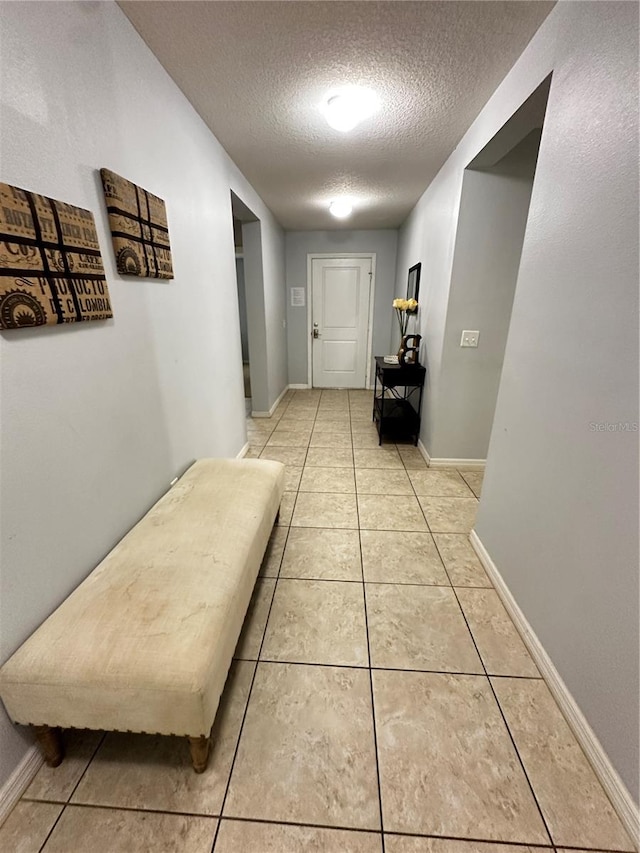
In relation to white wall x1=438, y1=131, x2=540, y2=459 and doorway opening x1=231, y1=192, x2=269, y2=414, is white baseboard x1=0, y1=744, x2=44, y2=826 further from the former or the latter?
doorway opening x1=231, y1=192, x2=269, y2=414

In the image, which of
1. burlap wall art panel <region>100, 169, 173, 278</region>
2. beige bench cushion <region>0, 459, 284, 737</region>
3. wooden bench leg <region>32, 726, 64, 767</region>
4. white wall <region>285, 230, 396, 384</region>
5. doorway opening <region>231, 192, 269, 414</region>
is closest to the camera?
beige bench cushion <region>0, 459, 284, 737</region>

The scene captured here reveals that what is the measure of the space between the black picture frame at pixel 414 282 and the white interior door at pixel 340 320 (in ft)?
4.15

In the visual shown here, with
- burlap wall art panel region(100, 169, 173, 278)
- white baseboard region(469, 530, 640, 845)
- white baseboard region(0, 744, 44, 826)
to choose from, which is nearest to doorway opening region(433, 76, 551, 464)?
white baseboard region(469, 530, 640, 845)

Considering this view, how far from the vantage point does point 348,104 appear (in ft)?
5.58

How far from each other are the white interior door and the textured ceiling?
97.6 inches

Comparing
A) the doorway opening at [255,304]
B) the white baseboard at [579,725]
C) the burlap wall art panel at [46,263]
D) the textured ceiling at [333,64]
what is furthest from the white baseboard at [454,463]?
the burlap wall art panel at [46,263]

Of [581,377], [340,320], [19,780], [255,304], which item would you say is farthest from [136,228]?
[340,320]

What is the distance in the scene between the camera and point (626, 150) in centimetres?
94

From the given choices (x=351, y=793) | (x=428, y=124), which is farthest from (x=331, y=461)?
(x=428, y=124)

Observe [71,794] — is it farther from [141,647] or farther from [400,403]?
[400,403]

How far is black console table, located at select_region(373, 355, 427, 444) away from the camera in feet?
10.3

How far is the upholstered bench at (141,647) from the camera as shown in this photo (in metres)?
0.85

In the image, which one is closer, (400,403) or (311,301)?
(400,403)

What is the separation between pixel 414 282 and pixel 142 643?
3719mm
